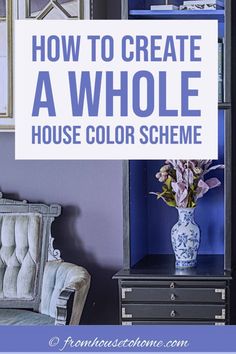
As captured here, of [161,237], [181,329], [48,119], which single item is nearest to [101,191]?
[161,237]

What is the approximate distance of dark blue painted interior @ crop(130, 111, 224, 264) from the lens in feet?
7.93

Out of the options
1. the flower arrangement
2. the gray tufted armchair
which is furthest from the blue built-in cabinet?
the gray tufted armchair

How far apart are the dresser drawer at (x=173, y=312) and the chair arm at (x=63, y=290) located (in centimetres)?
16

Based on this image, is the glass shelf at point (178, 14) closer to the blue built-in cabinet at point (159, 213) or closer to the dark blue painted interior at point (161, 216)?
the blue built-in cabinet at point (159, 213)

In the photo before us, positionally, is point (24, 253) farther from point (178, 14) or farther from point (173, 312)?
point (178, 14)

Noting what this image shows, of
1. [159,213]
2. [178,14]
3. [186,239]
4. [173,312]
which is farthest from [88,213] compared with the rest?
[178,14]

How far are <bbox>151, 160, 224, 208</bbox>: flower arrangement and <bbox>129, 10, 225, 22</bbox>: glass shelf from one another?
1.73 ft

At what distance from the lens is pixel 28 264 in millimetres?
2475

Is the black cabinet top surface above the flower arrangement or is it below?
below

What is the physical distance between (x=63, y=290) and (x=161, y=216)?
0.61m

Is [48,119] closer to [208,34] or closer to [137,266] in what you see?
[208,34]

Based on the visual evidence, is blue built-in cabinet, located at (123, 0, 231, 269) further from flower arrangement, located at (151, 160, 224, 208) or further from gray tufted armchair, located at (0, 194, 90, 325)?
gray tufted armchair, located at (0, 194, 90, 325)

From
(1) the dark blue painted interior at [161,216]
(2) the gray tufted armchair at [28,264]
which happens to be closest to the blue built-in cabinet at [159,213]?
(1) the dark blue painted interior at [161,216]

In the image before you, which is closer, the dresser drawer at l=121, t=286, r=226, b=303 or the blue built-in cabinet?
the dresser drawer at l=121, t=286, r=226, b=303
